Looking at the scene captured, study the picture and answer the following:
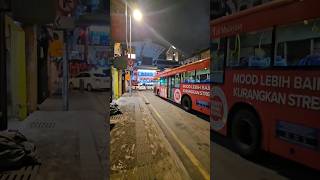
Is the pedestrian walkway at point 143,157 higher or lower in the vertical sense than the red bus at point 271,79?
lower

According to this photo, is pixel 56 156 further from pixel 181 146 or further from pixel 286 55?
pixel 286 55

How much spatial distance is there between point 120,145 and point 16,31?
6442mm

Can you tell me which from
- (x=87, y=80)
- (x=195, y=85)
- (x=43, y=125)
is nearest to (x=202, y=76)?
(x=195, y=85)

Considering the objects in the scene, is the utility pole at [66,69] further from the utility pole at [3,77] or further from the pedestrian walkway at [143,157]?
the utility pole at [3,77]

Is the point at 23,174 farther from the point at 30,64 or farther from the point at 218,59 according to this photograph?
the point at 30,64

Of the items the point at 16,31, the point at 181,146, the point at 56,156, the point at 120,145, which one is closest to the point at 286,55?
the point at 181,146

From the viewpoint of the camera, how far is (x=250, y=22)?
19.4ft

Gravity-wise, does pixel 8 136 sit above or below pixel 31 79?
below

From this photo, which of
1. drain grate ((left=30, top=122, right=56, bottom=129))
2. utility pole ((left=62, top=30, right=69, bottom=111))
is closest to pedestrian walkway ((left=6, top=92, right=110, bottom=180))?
drain grate ((left=30, top=122, right=56, bottom=129))

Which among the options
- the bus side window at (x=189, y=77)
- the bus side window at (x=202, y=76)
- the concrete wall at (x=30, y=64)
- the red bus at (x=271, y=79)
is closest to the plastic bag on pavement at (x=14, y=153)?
the red bus at (x=271, y=79)

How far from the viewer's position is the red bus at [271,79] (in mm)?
4578

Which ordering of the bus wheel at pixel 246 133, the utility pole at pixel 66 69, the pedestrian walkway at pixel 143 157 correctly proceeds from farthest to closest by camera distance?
1. the utility pole at pixel 66 69
2. the bus wheel at pixel 246 133
3. the pedestrian walkway at pixel 143 157

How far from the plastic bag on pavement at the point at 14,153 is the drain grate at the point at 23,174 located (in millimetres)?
136

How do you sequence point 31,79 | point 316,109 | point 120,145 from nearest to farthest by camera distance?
point 316,109 < point 120,145 < point 31,79
